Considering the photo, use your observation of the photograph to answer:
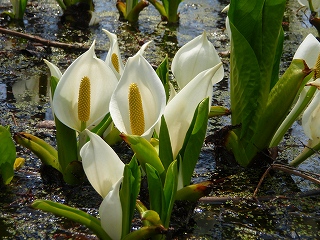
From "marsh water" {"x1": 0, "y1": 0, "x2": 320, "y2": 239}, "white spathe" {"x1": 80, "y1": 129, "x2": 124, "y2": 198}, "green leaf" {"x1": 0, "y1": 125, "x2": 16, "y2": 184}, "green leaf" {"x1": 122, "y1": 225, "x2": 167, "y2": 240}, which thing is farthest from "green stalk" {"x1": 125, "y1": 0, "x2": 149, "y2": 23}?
"green leaf" {"x1": 122, "y1": 225, "x2": 167, "y2": 240}

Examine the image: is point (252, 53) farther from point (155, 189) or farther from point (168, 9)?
point (168, 9)

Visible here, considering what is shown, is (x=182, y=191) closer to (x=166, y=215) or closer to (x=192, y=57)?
(x=166, y=215)

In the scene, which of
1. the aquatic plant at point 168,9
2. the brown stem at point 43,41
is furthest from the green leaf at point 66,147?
the aquatic plant at point 168,9

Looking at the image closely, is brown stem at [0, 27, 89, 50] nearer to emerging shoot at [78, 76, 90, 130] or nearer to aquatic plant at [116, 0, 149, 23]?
aquatic plant at [116, 0, 149, 23]

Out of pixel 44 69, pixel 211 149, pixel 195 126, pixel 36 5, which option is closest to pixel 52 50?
pixel 44 69

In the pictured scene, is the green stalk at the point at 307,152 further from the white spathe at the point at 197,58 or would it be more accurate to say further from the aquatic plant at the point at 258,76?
the white spathe at the point at 197,58

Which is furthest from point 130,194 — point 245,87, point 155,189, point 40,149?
point 245,87

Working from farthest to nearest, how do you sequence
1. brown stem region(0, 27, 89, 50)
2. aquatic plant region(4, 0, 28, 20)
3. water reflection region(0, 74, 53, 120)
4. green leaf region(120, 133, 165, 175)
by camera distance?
aquatic plant region(4, 0, 28, 20) → brown stem region(0, 27, 89, 50) → water reflection region(0, 74, 53, 120) → green leaf region(120, 133, 165, 175)
